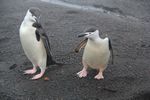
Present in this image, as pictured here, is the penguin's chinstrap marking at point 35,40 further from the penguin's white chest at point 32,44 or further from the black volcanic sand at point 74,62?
the black volcanic sand at point 74,62

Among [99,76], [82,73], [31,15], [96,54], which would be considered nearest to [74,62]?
[82,73]

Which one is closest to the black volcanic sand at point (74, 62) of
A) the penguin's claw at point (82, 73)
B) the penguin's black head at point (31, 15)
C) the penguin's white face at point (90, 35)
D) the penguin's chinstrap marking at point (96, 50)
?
the penguin's claw at point (82, 73)

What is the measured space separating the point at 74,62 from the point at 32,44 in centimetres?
82

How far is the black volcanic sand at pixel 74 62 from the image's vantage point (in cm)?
445

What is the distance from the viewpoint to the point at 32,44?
4.63 m

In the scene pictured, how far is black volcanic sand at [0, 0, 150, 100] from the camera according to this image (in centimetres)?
445

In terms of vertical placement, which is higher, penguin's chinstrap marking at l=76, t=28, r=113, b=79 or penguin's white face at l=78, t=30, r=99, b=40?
penguin's white face at l=78, t=30, r=99, b=40

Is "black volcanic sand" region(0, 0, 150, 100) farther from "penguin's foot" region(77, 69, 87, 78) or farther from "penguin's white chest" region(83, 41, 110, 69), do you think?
"penguin's white chest" region(83, 41, 110, 69)

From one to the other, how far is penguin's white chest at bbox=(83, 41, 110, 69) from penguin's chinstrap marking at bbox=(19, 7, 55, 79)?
1.74ft

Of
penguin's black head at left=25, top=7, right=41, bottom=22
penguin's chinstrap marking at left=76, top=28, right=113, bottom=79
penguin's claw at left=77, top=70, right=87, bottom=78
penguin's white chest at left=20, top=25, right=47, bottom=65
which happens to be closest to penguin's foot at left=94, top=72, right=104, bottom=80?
penguin's chinstrap marking at left=76, top=28, right=113, bottom=79

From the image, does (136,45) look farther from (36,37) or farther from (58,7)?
(58,7)

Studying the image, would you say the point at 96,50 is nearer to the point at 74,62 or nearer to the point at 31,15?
the point at 74,62

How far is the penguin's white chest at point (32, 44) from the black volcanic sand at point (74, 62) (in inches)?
11.2

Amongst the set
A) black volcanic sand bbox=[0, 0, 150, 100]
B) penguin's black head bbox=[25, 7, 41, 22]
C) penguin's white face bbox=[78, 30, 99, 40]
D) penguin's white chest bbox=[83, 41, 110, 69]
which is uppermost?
penguin's black head bbox=[25, 7, 41, 22]
